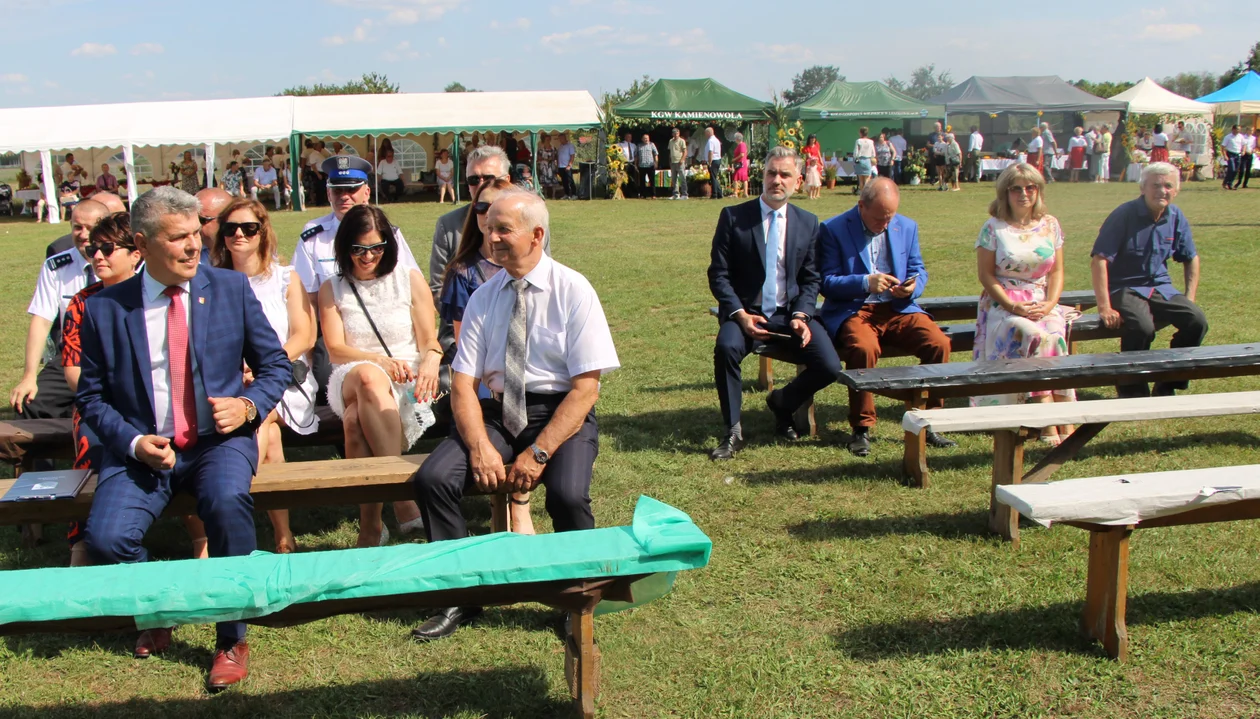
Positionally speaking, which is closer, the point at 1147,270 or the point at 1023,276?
the point at 1023,276

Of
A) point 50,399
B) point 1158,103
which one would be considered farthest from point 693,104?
point 50,399

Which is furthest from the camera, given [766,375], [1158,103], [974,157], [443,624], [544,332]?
[1158,103]

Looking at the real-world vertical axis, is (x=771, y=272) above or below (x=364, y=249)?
below

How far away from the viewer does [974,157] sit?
93.6ft

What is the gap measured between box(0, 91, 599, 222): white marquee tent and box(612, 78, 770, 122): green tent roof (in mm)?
1306

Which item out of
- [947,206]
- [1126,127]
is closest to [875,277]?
[947,206]

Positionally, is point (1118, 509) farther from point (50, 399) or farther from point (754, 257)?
point (50, 399)

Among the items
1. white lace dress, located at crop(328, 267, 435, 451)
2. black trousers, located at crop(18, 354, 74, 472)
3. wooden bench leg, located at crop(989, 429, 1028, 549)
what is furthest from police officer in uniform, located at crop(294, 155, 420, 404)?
wooden bench leg, located at crop(989, 429, 1028, 549)

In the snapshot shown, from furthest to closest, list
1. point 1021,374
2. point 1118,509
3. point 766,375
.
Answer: point 766,375
point 1021,374
point 1118,509

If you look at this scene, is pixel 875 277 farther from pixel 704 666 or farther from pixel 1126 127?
pixel 1126 127

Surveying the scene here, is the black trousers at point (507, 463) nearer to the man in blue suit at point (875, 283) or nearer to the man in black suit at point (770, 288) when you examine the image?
the man in black suit at point (770, 288)

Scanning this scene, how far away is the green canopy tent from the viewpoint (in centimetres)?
2728

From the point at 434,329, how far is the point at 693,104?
75.4ft

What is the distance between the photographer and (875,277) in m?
5.68
